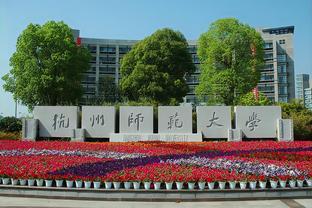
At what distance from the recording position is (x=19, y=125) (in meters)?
24.8

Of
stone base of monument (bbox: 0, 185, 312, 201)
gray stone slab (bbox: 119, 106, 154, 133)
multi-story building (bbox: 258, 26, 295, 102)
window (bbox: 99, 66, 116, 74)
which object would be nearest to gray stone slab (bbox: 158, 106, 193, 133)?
gray stone slab (bbox: 119, 106, 154, 133)

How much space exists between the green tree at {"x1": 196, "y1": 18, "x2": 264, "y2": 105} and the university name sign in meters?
14.5

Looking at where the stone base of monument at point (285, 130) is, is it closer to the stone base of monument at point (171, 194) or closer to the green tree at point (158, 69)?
the stone base of monument at point (171, 194)

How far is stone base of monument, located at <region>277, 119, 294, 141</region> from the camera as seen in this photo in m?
20.5

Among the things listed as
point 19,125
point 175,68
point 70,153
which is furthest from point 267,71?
point 70,153

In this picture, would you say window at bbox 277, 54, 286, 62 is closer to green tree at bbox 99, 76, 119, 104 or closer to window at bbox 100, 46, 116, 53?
window at bbox 100, 46, 116, 53

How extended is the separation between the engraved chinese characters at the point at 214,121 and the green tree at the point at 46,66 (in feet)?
53.6

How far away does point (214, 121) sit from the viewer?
69.5 ft

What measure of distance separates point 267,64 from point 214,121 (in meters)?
68.0

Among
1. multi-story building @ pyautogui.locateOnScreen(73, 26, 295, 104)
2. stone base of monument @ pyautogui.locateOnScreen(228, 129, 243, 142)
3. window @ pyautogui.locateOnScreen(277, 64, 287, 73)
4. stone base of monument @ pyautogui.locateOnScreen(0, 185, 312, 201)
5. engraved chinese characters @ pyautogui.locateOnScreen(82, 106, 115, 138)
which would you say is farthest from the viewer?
window @ pyautogui.locateOnScreen(277, 64, 287, 73)

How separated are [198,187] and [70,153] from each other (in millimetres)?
6374

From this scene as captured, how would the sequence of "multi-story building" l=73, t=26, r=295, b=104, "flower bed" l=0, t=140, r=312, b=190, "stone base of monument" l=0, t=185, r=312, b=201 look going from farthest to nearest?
1. "multi-story building" l=73, t=26, r=295, b=104
2. "flower bed" l=0, t=140, r=312, b=190
3. "stone base of monument" l=0, t=185, r=312, b=201

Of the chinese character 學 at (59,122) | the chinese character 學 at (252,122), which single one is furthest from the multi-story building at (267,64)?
the chinese character 學 at (252,122)

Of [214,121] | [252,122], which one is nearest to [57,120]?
[214,121]
